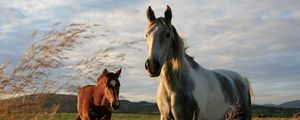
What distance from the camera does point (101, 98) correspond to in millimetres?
11797

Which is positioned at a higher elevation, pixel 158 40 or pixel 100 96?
pixel 158 40

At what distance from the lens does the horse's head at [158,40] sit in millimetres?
5289

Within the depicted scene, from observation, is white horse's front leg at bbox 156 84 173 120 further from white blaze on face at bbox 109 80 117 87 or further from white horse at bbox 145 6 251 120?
white blaze on face at bbox 109 80 117 87

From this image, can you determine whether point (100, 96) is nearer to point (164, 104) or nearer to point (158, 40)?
point (164, 104)

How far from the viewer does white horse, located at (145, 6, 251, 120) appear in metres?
5.67

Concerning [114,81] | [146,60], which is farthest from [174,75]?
[114,81]

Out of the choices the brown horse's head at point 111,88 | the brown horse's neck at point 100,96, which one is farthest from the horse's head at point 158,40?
the brown horse's neck at point 100,96

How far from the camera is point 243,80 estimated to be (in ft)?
31.1

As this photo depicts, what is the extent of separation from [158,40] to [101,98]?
647 centimetres

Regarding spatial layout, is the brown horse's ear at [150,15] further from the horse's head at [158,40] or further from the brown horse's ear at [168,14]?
the brown horse's ear at [168,14]

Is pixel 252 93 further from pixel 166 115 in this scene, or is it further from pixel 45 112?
pixel 45 112

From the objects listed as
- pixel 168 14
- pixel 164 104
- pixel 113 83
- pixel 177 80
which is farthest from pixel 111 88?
pixel 168 14

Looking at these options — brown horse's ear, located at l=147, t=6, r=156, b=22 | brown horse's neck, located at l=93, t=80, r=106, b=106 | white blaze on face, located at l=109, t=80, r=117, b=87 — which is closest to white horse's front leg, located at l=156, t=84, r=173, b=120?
brown horse's ear, located at l=147, t=6, r=156, b=22

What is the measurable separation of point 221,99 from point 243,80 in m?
2.38
